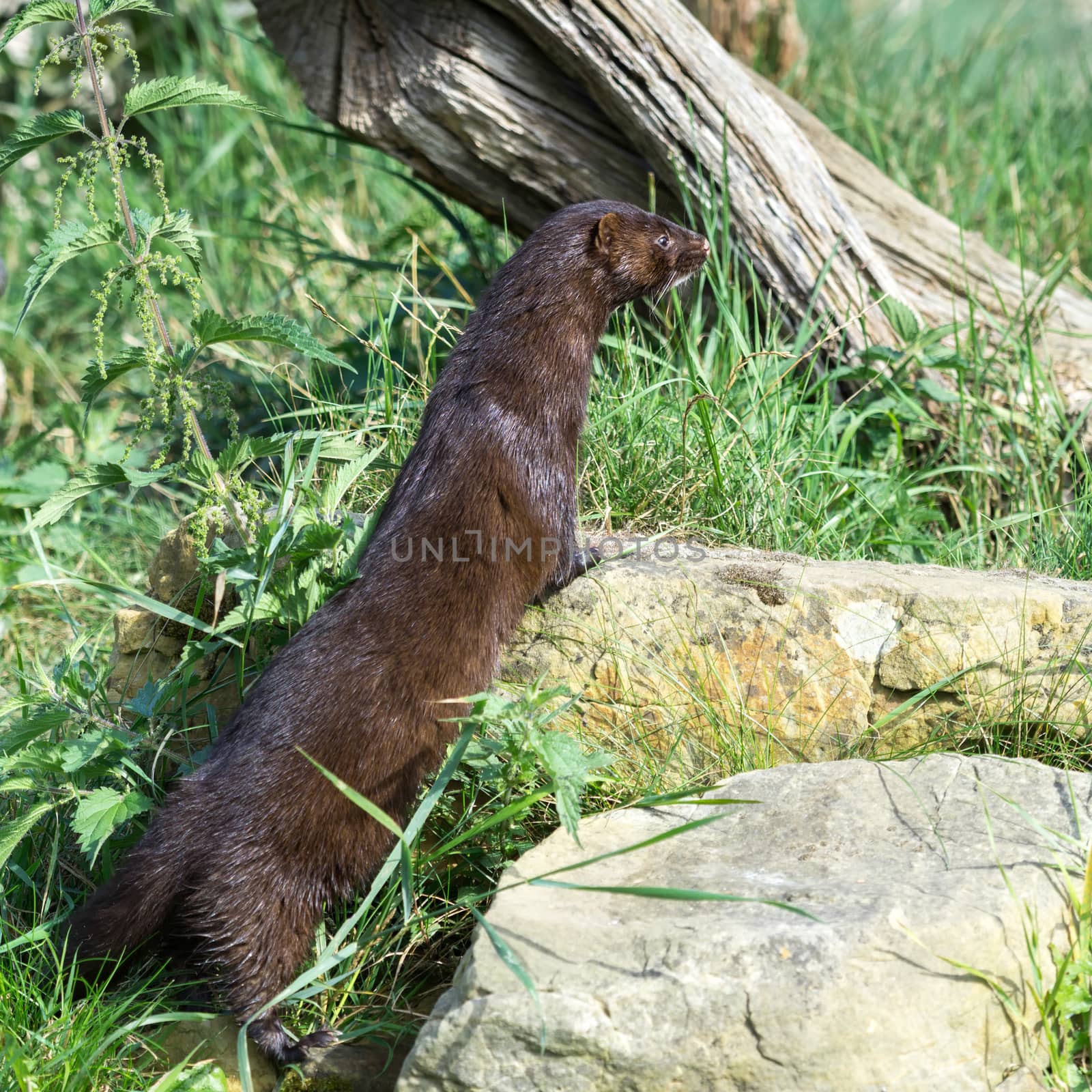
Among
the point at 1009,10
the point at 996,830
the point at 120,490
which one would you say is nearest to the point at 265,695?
the point at 996,830

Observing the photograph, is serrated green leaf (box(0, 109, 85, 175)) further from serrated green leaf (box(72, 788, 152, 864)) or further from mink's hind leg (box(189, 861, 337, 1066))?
mink's hind leg (box(189, 861, 337, 1066))

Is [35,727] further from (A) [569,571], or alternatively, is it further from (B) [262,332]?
(A) [569,571]

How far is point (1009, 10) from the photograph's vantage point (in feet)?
31.8

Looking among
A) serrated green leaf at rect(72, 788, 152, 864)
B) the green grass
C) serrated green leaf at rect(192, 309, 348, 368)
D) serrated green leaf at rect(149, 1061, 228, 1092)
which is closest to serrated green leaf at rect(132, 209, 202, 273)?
serrated green leaf at rect(192, 309, 348, 368)

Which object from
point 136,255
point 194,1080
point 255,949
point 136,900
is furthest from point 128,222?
point 194,1080

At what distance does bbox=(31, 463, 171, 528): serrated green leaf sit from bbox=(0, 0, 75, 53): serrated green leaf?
3.18ft

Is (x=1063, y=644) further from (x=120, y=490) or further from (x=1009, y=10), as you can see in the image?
(x=1009, y=10)

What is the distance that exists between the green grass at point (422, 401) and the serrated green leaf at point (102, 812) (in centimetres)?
7

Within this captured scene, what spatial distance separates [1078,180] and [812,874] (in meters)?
4.87

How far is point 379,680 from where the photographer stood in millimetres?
2668

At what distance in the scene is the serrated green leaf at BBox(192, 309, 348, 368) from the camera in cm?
274

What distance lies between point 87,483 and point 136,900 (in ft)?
3.26

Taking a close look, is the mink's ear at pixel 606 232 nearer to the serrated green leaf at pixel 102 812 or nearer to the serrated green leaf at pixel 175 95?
the serrated green leaf at pixel 175 95

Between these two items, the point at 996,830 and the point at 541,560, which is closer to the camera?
the point at 996,830
